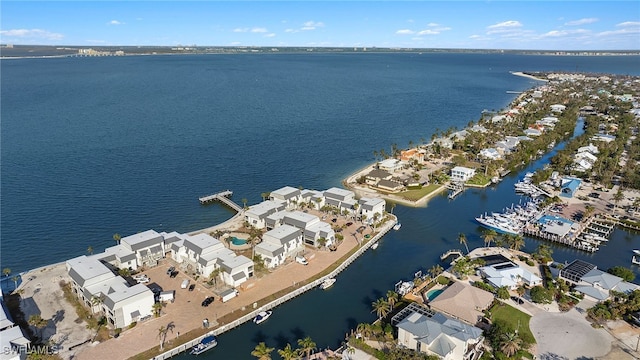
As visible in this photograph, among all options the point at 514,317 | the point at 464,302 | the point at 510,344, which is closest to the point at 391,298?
the point at 464,302

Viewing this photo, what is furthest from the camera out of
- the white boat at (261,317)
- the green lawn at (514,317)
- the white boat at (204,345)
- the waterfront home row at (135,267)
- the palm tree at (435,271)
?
the palm tree at (435,271)

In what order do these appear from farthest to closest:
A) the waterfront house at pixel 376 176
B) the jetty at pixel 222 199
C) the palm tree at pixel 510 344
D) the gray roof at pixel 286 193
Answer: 1. the waterfront house at pixel 376 176
2. the jetty at pixel 222 199
3. the gray roof at pixel 286 193
4. the palm tree at pixel 510 344

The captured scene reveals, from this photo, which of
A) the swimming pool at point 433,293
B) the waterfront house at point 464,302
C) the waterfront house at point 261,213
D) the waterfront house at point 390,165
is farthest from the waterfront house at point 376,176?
the waterfront house at point 464,302

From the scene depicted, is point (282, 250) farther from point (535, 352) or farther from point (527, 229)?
point (527, 229)

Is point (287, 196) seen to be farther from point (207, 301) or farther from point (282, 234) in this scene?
point (207, 301)

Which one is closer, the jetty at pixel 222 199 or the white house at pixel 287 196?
the white house at pixel 287 196

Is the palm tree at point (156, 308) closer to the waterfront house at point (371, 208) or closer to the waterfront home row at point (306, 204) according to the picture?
the waterfront home row at point (306, 204)

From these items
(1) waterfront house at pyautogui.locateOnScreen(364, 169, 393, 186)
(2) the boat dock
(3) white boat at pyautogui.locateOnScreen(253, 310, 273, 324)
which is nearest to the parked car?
(3) white boat at pyautogui.locateOnScreen(253, 310, 273, 324)

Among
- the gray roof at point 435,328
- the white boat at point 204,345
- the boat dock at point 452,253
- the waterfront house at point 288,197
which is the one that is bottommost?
the boat dock at point 452,253
